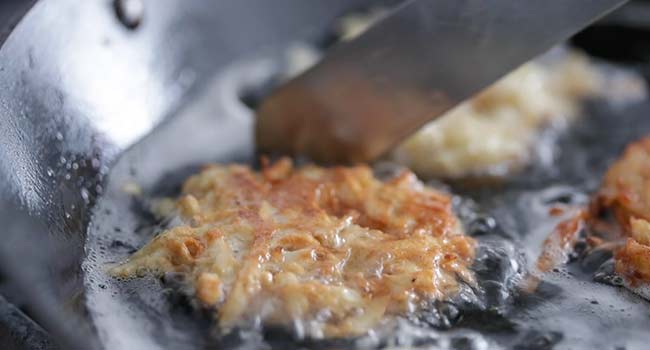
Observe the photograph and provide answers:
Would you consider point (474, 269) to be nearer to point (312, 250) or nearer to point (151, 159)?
point (312, 250)

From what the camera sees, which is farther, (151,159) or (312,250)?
(151,159)

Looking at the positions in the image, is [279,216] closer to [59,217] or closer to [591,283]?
[59,217]

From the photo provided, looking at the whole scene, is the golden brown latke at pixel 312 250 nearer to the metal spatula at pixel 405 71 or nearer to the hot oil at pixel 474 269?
the hot oil at pixel 474 269

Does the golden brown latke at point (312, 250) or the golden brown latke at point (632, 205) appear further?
the golden brown latke at point (632, 205)

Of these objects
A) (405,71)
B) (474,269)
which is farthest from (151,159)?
(474,269)

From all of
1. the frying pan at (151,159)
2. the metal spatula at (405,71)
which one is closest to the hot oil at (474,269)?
the frying pan at (151,159)

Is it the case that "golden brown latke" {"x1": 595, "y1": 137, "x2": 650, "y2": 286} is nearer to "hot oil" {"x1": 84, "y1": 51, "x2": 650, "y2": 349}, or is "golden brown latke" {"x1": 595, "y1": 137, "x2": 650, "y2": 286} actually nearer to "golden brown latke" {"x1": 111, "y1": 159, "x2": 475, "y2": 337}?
"hot oil" {"x1": 84, "y1": 51, "x2": 650, "y2": 349}
